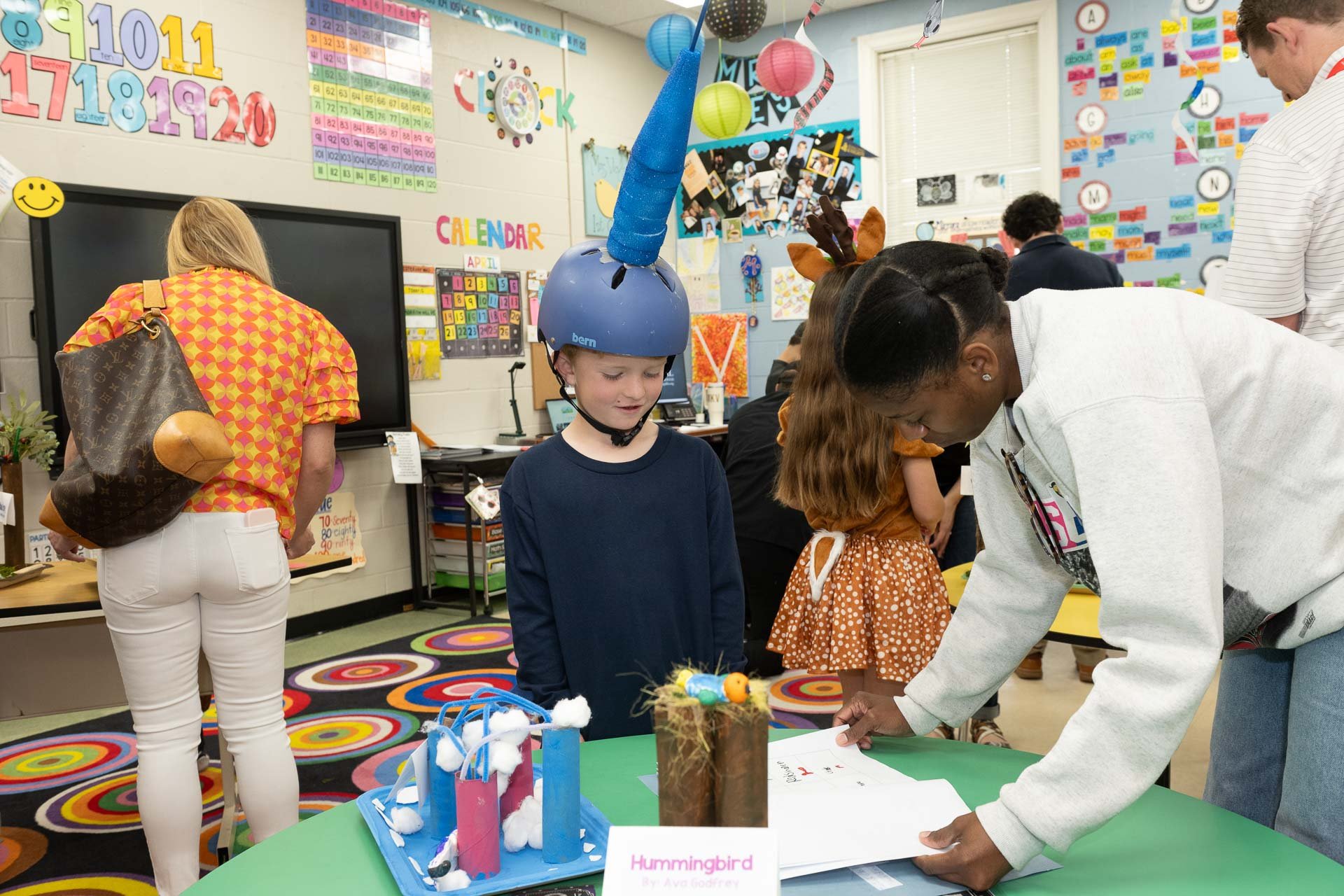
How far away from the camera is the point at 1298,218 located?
1718mm

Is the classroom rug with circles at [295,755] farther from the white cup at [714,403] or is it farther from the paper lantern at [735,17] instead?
the paper lantern at [735,17]

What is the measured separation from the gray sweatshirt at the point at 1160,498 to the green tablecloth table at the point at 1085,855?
112 mm

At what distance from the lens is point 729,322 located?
22.6 ft

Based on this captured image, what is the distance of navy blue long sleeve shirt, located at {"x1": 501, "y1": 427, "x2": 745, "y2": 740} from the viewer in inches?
64.9

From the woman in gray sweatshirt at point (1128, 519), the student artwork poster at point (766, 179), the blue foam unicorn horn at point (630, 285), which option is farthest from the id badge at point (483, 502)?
the woman in gray sweatshirt at point (1128, 519)

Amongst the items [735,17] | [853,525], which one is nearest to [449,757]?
[853,525]

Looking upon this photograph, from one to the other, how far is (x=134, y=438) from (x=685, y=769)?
1546 millimetres

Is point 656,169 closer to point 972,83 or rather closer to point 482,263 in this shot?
point 482,263

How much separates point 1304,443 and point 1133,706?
367 mm

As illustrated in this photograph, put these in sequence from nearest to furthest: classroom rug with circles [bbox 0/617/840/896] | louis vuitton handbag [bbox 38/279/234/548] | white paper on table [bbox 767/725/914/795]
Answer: white paper on table [bbox 767/725/914/795] < louis vuitton handbag [bbox 38/279/234/548] < classroom rug with circles [bbox 0/617/840/896]

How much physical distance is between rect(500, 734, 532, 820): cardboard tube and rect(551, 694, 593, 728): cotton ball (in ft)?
0.18

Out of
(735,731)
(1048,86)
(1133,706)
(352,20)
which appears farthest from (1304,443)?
(1048,86)

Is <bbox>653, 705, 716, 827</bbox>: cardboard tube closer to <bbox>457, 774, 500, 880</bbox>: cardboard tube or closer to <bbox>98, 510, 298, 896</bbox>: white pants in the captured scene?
<bbox>457, 774, 500, 880</bbox>: cardboard tube

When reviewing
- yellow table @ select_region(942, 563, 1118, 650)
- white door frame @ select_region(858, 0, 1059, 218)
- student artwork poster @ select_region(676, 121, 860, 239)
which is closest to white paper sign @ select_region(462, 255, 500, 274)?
student artwork poster @ select_region(676, 121, 860, 239)
